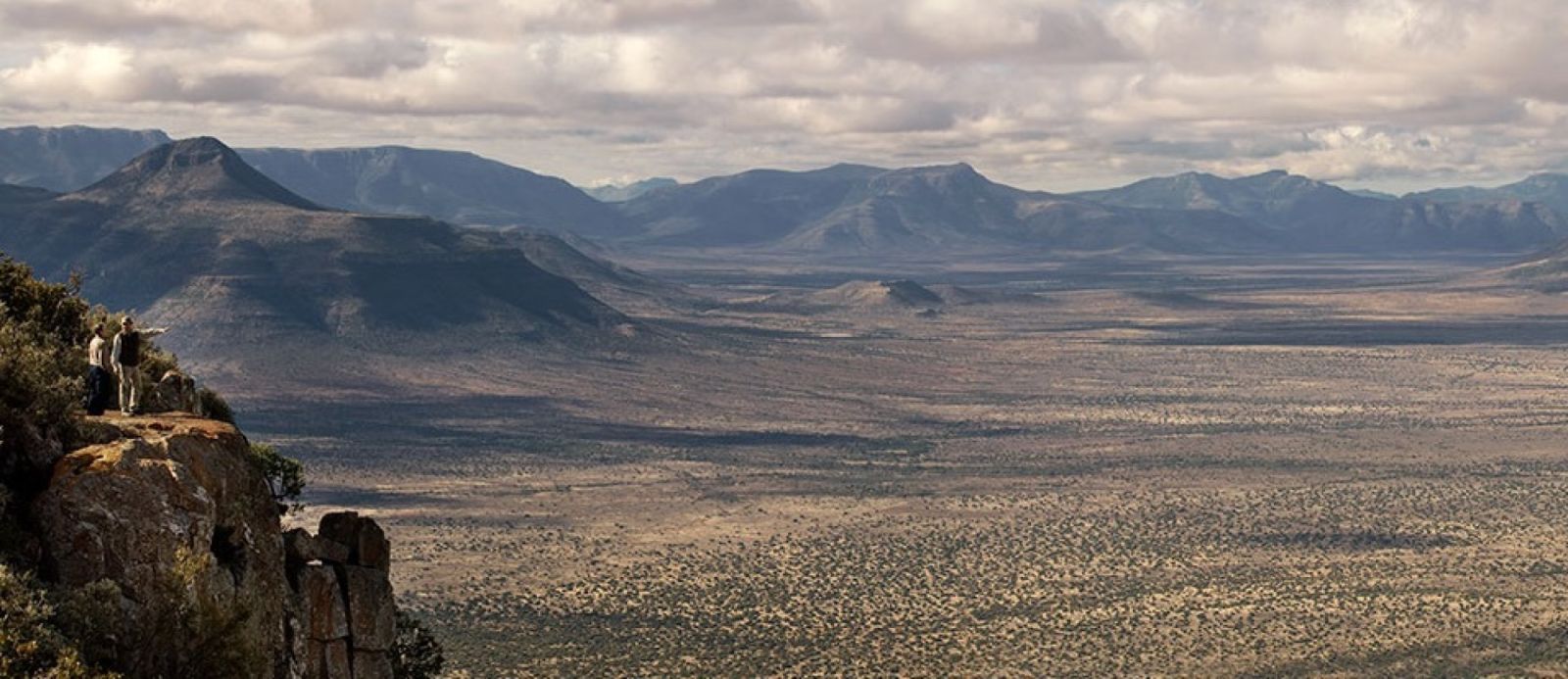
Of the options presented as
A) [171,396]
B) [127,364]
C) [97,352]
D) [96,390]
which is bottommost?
[171,396]

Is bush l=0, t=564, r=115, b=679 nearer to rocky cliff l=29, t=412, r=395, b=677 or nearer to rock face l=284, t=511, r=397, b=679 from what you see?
rocky cliff l=29, t=412, r=395, b=677

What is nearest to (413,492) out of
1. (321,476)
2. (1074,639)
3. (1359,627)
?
(321,476)

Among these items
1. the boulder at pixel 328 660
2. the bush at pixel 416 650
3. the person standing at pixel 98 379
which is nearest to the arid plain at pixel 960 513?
the bush at pixel 416 650

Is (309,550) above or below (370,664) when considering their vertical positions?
above

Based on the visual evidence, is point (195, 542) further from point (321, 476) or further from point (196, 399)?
point (321, 476)

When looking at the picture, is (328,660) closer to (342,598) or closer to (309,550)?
(342,598)

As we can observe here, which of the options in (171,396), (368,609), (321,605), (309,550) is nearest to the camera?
(321,605)

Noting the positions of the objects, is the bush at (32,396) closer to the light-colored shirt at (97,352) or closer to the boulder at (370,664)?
the light-colored shirt at (97,352)

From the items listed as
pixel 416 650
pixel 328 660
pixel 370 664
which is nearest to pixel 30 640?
pixel 328 660
